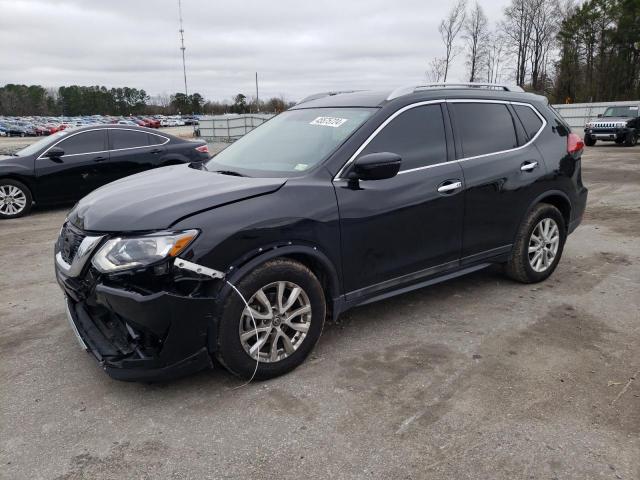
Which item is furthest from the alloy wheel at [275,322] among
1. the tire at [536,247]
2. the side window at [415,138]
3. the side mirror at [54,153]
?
the side mirror at [54,153]

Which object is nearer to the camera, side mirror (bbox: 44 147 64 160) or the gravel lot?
the gravel lot

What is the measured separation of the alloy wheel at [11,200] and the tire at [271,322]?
7459 mm

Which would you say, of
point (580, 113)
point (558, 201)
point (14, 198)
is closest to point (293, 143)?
point (558, 201)

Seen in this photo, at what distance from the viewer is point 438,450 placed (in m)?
2.62

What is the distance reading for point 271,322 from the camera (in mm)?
3174

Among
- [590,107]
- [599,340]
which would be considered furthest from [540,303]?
[590,107]

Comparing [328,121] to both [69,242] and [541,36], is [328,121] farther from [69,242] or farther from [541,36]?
[541,36]

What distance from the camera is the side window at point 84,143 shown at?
29.8 feet

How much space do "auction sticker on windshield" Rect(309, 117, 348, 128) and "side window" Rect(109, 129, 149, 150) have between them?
6.44 metres

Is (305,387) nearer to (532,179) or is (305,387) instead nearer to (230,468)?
(230,468)

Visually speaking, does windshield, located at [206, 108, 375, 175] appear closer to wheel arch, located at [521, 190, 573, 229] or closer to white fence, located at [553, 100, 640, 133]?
wheel arch, located at [521, 190, 573, 229]

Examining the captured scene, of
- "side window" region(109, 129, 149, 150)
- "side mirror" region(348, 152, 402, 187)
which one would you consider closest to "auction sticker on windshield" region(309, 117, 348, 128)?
"side mirror" region(348, 152, 402, 187)

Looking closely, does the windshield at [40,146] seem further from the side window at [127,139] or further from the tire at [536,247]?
the tire at [536,247]

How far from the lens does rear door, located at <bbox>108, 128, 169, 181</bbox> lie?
30.8 ft
